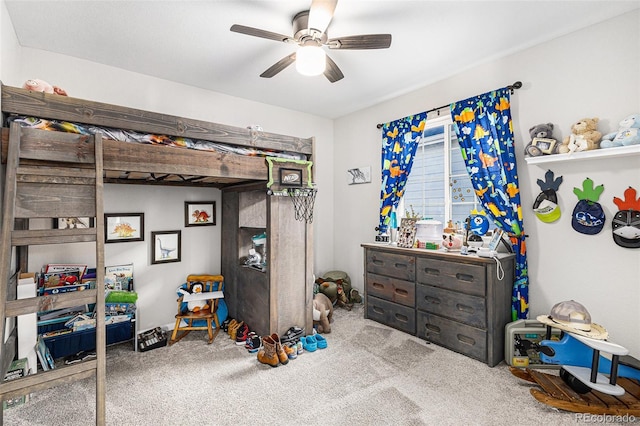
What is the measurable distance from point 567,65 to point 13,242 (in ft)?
13.5

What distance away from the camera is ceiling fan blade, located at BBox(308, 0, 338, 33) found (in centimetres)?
175

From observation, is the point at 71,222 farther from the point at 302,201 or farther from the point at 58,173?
the point at 302,201

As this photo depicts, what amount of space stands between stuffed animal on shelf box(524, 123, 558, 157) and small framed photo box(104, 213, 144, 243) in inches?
151

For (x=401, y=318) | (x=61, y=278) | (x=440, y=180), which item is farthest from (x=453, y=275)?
(x=61, y=278)

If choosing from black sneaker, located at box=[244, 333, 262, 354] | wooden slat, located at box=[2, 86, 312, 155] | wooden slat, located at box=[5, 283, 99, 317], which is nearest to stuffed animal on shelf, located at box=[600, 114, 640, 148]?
wooden slat, located at box=[2, 86, 312, 155]

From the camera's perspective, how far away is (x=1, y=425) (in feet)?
Result: 5.82

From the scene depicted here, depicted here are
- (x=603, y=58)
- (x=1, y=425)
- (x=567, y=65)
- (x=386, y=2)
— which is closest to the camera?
(x=1, y=425)

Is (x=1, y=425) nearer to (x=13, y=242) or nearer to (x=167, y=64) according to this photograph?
(x=13, y=242)

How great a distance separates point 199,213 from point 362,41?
2612mm

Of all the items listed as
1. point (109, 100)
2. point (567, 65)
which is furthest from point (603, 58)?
point (109, 100)

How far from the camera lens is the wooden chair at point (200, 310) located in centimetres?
304

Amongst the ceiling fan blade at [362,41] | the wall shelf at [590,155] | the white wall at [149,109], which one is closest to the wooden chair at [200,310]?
the white wall at [149,109]

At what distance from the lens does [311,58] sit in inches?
84.5

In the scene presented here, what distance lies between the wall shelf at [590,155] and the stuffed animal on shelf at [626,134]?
6 cm
